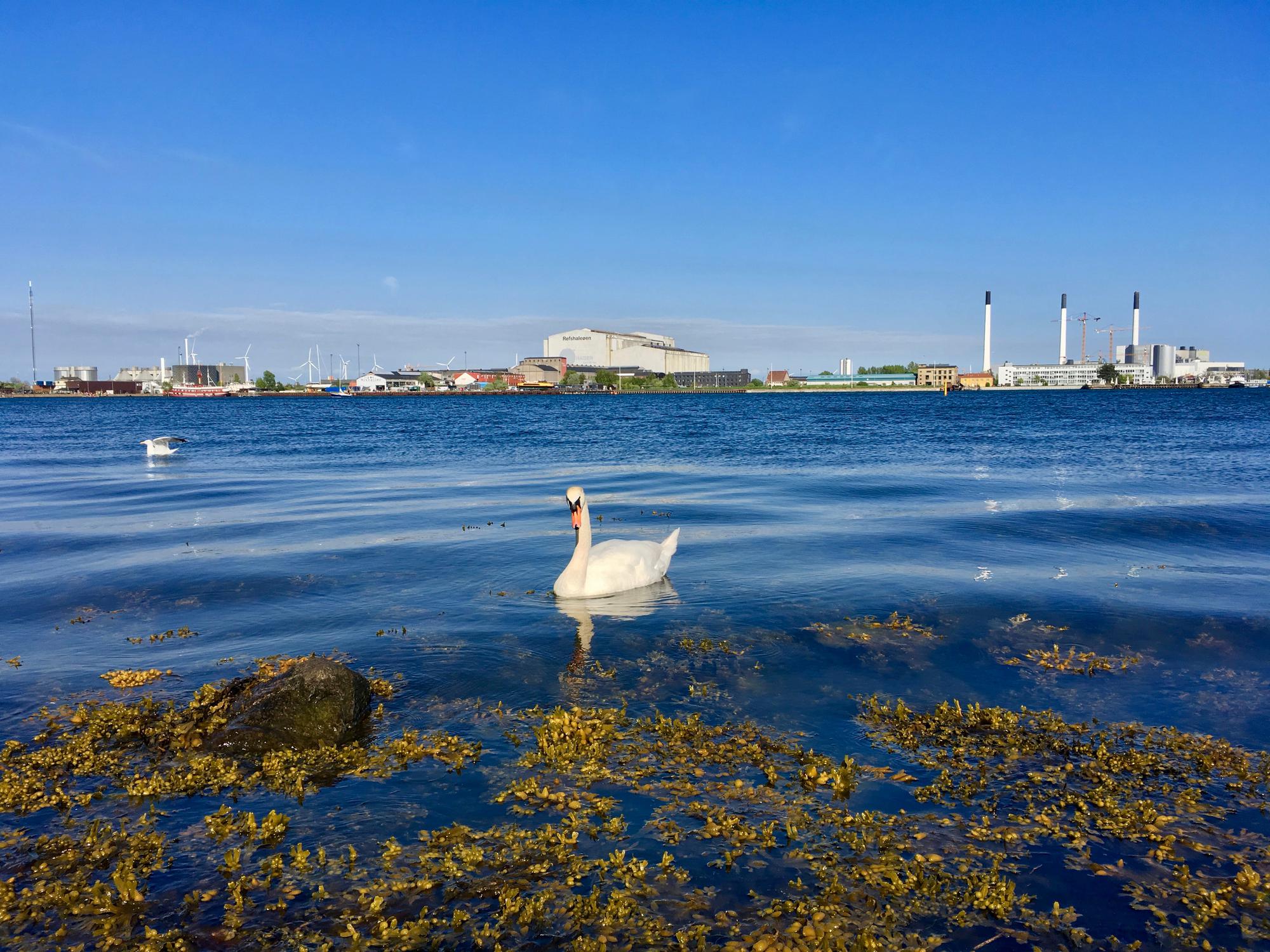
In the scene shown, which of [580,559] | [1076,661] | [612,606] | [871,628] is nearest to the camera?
[1076,661]

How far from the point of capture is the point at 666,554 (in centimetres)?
1437

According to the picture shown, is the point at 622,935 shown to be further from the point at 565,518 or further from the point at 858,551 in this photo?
the point at 565,518

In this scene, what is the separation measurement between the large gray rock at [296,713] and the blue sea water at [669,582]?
877 millimetres

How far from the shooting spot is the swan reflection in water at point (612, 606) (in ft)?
37.1

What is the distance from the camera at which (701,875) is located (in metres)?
5.59

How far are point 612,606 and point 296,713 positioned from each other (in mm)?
5516

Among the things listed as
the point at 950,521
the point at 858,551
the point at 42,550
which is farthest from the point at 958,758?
the point at 42,550

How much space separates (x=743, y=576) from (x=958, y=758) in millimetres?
7267

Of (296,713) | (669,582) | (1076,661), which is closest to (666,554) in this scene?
(669,582)

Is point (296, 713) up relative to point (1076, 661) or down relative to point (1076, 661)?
up

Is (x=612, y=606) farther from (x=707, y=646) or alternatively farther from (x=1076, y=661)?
(x=1076, y=661)

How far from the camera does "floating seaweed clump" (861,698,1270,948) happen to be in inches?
210

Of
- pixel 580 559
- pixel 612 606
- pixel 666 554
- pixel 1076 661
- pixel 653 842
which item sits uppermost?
pixel 580 559

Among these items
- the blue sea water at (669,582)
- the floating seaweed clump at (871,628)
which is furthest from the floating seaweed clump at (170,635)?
the floating seaweed clump at (871,628)
